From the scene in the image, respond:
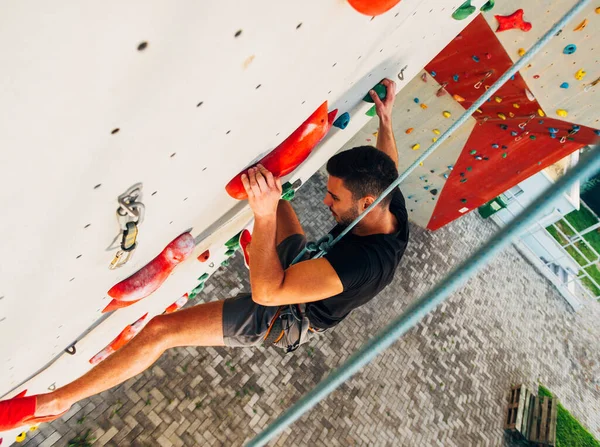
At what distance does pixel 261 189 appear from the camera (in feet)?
4.21

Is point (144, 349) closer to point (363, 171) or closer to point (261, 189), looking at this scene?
point (261, 189)

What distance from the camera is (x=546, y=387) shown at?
5.46m

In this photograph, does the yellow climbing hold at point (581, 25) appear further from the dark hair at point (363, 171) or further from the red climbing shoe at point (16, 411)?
the red climbing shoe at point (16, 411)

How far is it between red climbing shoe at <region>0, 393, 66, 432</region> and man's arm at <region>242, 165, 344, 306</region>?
0.99 metres

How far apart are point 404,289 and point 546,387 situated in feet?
8.91

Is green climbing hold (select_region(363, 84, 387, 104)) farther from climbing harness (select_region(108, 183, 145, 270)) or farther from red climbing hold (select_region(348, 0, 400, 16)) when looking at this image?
climbing harness (select_region(108, 183, 145, 270))

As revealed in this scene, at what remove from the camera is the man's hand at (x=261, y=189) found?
1.28 metres

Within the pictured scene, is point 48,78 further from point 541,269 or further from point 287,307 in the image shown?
point 541,269

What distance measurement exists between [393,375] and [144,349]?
3232 mm

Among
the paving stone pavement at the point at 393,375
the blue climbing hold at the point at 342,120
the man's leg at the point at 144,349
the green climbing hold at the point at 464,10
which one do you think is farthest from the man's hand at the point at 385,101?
the paving stone pavement at the point at 393,375

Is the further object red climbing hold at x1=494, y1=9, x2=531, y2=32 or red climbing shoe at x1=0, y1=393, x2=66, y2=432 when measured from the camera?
red climbing hold at x1=494, y1=9, x2=531, y2=32

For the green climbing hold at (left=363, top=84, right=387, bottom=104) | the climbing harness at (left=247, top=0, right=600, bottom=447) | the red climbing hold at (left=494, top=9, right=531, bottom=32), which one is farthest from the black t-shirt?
the red climbing hold at (left=494, top=9, right=531, bottom=32)

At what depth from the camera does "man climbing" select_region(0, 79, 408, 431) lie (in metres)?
1.38

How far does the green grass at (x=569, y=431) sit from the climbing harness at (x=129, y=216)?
591cm
